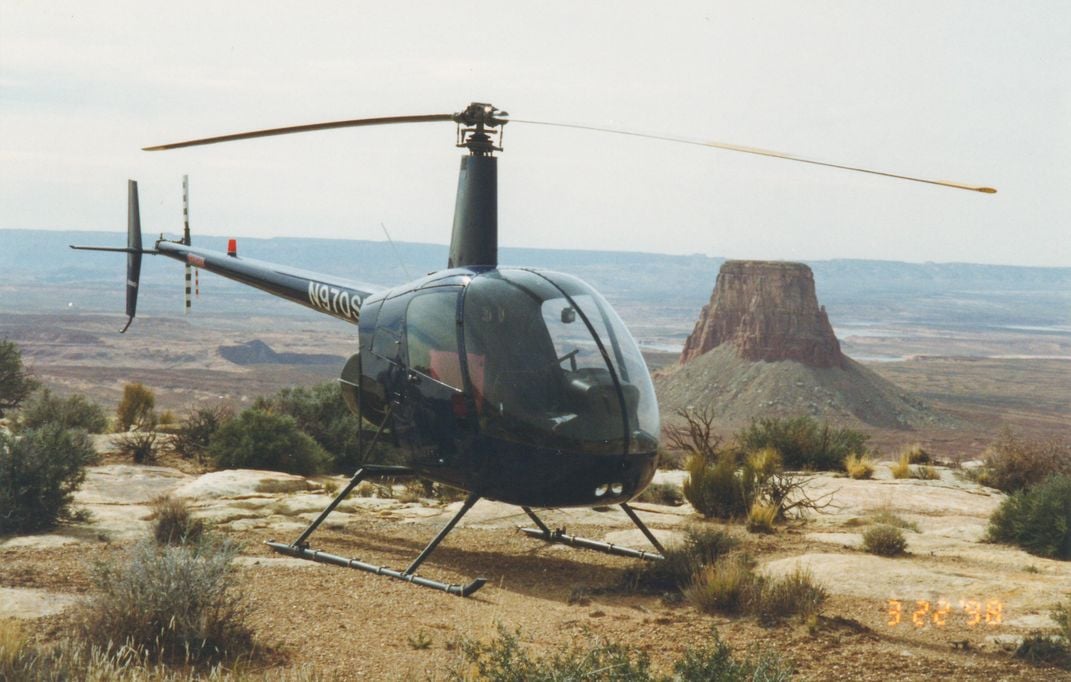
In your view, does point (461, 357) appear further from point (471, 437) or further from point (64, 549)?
point (64, 549)

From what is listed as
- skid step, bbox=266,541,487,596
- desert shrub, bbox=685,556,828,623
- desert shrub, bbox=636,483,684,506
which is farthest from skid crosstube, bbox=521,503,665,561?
desert shrub, bbox=636,483,684,506

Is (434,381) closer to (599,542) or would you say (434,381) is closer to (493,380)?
(493,380)

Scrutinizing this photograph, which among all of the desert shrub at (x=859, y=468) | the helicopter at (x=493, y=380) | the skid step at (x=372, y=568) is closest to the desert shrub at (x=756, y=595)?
the helicopter at (x=493, y=380)

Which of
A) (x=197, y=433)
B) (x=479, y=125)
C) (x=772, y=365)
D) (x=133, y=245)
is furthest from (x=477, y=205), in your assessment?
(x=772, y=365)

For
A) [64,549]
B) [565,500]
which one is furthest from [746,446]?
[64,549]

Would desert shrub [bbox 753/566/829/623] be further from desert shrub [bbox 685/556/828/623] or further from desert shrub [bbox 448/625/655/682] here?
desert shrub [bbox 448/625/655/682]
